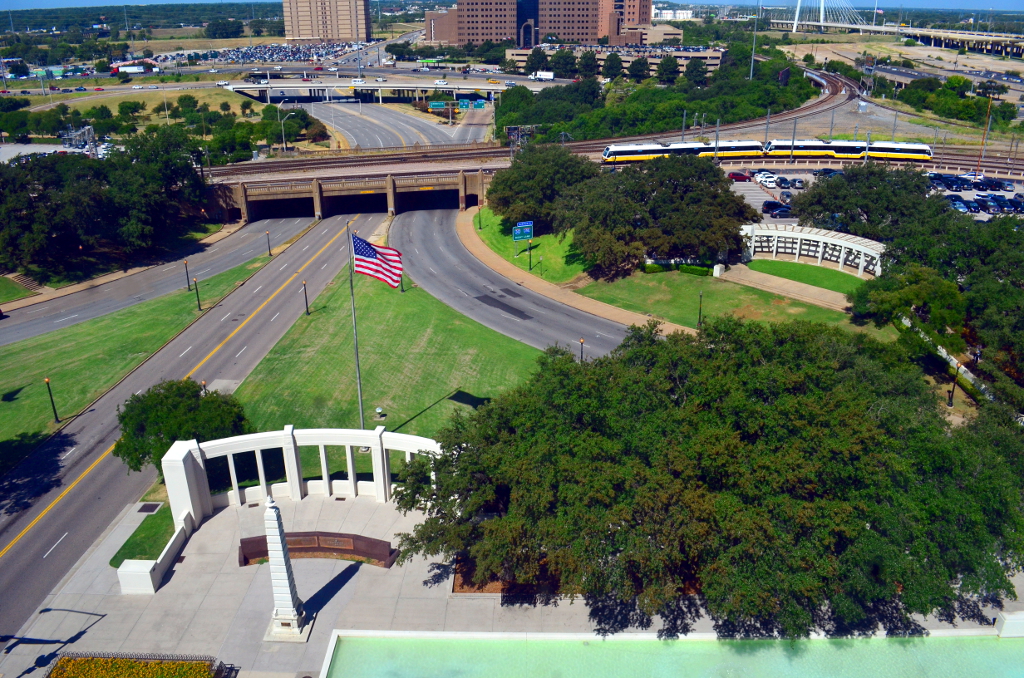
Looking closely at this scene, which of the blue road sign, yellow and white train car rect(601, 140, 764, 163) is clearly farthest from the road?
the blue road sign

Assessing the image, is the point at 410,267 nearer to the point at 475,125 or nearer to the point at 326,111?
the point at 475,125

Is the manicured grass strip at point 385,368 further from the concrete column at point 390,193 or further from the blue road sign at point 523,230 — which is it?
the concrete column at point 390,193

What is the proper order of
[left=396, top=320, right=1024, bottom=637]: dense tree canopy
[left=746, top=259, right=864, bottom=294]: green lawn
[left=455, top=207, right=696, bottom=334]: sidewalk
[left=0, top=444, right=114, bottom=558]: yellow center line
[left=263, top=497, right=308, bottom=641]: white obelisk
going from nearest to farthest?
1. [left=396, top=320, right=1024, bottom=637]: dense tree canopy
2. [left=263, top=497, right=308, bottom=641]: white obelisk
3. [left=0, top=444, right=114, bottom=558]: yellow center line
4. [left=455, top=207, right=696, bottom=334]: sidewalk
5. [left=746, top=259, right=864, bottom=294]: green lawn

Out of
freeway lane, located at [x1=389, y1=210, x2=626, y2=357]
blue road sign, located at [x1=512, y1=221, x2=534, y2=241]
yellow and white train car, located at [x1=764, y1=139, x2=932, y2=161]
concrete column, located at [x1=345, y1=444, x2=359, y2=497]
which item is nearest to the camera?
concrete column, located at [x1=345, y1=444, x2=359, y2=497]

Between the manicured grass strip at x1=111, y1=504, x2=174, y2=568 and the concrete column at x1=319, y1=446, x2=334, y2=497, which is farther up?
the concrete column at x1=319, y1=446, x2=334, y2=497

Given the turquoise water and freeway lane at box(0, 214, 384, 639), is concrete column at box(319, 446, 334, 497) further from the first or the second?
freeway lane at box(0, 214, 384, 639)

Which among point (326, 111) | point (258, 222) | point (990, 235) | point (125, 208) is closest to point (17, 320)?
point (125, 208)
